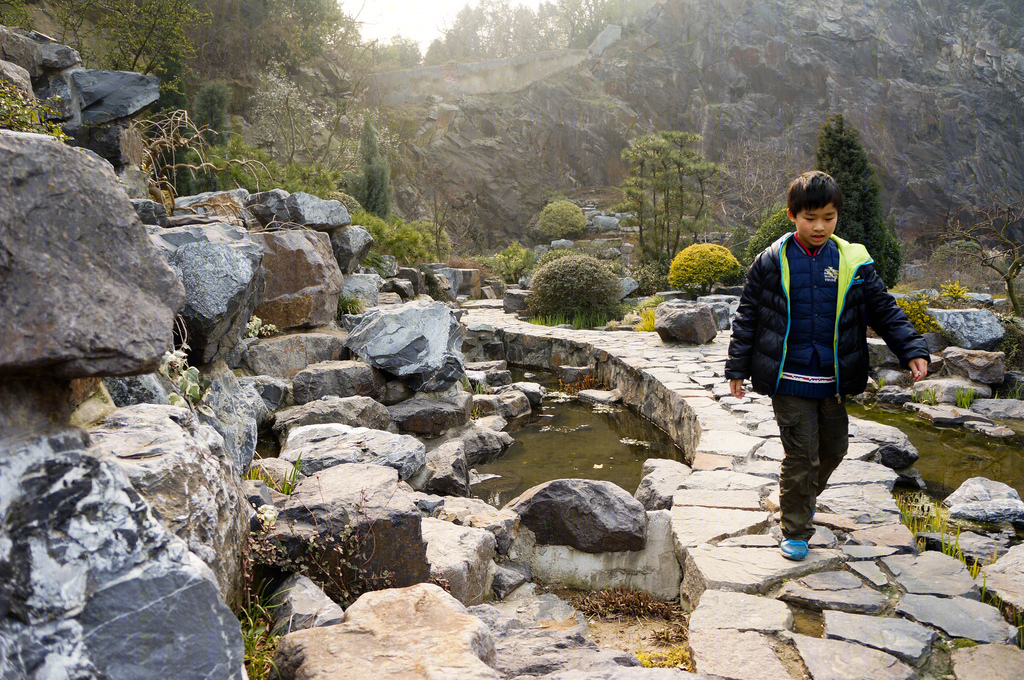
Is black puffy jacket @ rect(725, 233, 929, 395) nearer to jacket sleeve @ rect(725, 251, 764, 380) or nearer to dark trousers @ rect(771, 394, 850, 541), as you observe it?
jacket sleeve @ rect(725, 251, 764, 380)

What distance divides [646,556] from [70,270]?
2921 millimetres

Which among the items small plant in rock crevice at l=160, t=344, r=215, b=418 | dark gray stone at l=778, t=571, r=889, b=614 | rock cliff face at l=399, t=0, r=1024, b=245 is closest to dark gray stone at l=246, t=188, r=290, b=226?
small plant in rock crevice at l=160, t=344, r=215, b=418

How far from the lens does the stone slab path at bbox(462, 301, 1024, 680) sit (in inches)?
84.7

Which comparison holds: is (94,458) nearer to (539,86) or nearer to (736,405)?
(736,405)

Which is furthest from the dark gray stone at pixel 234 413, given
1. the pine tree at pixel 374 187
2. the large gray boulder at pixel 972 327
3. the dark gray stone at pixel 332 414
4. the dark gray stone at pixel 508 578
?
the pine tree at pixel 374 187

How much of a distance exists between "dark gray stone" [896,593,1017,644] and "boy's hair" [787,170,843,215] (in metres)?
1.57

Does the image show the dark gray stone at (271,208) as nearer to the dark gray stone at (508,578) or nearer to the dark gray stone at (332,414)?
the dark gray stone at (332,414)

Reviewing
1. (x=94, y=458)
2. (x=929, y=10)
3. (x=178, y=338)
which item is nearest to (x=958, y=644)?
(x=94, y=458)

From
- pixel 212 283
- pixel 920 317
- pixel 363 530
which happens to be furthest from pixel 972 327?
pixel 212 283

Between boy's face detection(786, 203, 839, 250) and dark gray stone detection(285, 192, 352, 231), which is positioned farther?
dark gray stone detection(285, 192, 352, 231)

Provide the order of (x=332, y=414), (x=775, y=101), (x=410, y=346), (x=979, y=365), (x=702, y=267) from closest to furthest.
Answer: (x=332, y=414) < (x=410, y=346) < (x=979, y=365) < (x=702, y=267) < (x=775, y=101)

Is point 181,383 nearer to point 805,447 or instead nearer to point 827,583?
point 805,447

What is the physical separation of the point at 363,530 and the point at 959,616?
7.25 feet

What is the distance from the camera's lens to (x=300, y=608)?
2004 millimetres
